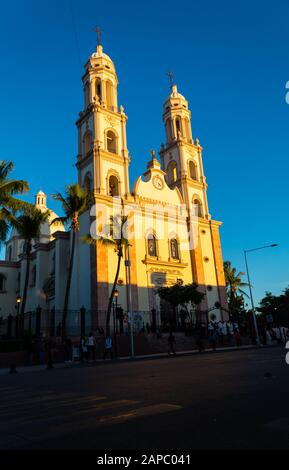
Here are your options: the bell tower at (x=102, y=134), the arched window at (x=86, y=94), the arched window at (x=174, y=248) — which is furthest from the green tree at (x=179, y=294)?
the arched window at (x=86, y=94)

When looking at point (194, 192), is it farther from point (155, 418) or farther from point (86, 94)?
point (155, 418)

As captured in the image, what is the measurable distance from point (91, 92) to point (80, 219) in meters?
14.5

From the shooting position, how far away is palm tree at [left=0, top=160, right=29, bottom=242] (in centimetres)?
2288

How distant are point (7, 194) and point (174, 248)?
782 inches

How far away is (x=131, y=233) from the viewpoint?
35594 mm

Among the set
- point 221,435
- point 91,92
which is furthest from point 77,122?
point 221,435

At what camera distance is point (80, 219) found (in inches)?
1411

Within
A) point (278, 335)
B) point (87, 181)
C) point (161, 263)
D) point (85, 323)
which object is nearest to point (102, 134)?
point (87, 181)

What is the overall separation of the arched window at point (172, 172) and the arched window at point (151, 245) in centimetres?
1047

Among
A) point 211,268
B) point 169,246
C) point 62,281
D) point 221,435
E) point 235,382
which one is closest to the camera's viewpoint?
point 221,435

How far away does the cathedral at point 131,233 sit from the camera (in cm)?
3325

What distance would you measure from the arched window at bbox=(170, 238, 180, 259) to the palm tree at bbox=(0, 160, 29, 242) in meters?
18.2

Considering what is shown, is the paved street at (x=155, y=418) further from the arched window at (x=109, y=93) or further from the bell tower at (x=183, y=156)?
the arched window at (x=109, y=93)
